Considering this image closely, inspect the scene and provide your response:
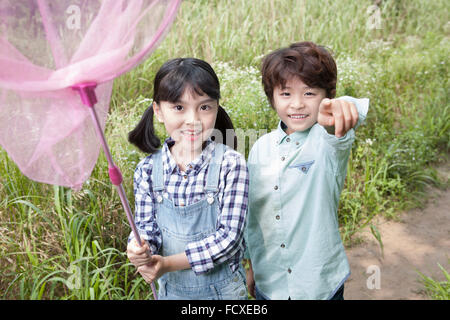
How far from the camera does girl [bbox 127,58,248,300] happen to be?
142 cm

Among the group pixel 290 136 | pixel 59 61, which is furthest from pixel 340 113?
pixel 59 61

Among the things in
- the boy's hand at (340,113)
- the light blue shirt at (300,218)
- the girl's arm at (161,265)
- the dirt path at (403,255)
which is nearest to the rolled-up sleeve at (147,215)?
the girl's arm at (161,265)

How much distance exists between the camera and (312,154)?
1590 millimetres

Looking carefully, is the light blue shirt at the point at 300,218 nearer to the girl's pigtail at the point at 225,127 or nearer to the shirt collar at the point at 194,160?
the girl's pigtail at the point at 225,127

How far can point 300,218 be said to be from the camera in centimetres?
160

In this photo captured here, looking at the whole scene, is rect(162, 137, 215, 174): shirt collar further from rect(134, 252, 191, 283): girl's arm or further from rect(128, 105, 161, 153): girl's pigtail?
rect(134, 252, 191, 283): girl's arm

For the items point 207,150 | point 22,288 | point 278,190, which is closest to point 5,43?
point 207,150

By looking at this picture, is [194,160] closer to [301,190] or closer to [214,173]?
[214,173]

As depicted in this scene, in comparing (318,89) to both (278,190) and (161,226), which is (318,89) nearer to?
(278,190)

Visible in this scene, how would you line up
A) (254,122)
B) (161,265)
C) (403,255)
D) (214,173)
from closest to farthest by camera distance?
(161,265), (214,173), (403,255), (254,122)

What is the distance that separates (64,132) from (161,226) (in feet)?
1.71

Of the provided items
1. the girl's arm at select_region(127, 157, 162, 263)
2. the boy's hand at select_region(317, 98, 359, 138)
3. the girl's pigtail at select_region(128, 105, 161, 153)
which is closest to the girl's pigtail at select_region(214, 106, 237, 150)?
the girl's pigtail at select_region(128, 105, 161, 153)

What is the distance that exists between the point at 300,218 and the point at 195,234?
15.9 inches

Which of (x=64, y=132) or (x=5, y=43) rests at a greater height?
(x=5, y=43)
